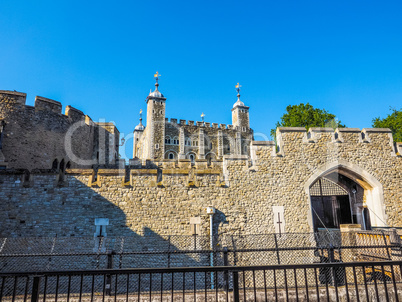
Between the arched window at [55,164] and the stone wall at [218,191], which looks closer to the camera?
the stone wall at [218,191]

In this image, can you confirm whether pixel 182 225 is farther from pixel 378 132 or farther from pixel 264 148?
pixel 378 132

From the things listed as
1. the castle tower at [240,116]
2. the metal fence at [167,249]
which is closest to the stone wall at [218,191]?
the metal fence at [167,249]

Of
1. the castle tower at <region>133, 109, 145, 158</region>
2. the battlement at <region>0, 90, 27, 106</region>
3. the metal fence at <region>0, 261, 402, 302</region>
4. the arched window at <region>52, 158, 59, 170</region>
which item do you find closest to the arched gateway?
the metal fence at <region>0, 261, 402, 302</region>

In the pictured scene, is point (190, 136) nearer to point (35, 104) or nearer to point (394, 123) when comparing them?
point (394, 123)

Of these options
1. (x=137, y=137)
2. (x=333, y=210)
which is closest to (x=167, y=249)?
(x=333, y=210)

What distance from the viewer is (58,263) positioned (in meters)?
9.77

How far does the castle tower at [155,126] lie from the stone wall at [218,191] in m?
34.0

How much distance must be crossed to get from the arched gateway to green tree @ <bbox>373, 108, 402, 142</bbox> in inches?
677

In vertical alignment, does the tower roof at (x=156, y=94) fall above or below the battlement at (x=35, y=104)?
above

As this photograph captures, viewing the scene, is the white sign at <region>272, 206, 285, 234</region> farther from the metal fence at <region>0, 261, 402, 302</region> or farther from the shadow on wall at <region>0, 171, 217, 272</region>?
the shadow on wall at <region>0, 171, 217, 272</region>

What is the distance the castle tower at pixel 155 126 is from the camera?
149 feet

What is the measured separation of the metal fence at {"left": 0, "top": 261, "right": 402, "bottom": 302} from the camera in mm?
3619

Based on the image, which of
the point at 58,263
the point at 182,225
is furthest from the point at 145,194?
the point at 58,263

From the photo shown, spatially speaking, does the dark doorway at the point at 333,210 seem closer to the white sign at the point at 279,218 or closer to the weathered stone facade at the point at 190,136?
the white sign at the point at 279,218
